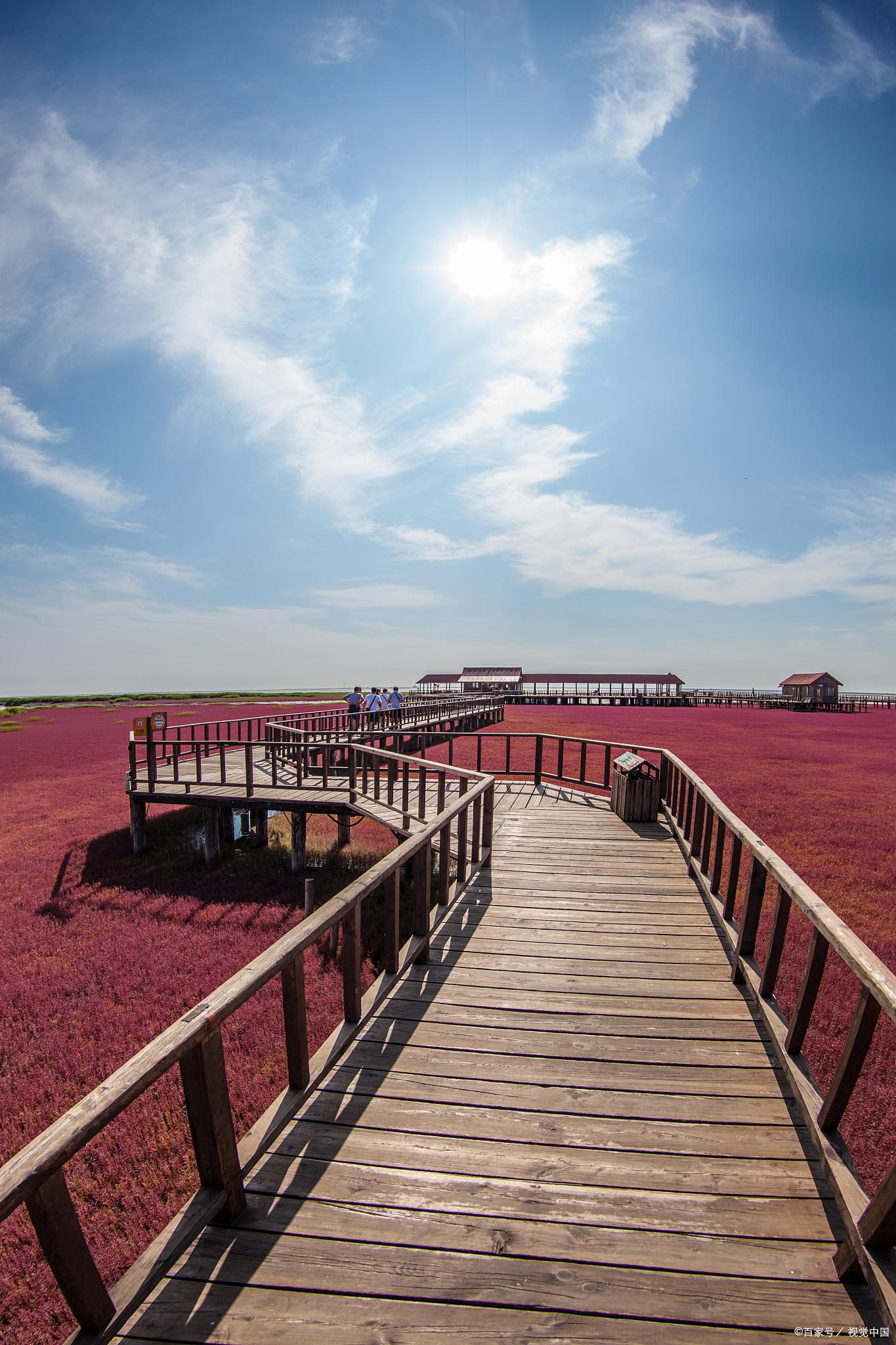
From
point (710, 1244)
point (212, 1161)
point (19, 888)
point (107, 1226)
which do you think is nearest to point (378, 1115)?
point (212, 1161)

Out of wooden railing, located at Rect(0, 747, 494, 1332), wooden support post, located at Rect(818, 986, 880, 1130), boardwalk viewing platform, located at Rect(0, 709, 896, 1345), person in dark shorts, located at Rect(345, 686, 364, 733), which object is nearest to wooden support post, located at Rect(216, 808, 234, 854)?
person in dark shorts, located at Rect(345, 686, 364, 733)

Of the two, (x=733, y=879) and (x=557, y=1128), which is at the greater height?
(x=733, y=879)

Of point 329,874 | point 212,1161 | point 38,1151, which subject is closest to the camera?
point 38,1151

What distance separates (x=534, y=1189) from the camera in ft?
8.23

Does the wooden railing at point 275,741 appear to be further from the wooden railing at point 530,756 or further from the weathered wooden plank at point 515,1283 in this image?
the weathered wooden plank at point 515,1283

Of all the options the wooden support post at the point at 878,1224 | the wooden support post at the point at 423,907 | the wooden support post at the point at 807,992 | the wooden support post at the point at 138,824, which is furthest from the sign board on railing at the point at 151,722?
the wooden support post at the point at 878,1224

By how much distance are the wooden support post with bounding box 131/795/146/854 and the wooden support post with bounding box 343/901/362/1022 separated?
10.4 meters

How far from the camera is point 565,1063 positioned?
3.36m

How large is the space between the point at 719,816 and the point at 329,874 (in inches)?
322

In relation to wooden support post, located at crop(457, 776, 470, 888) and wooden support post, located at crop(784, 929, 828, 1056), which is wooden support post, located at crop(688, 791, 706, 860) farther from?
wooden support post, located at crop(784, 929, 828, 1056)

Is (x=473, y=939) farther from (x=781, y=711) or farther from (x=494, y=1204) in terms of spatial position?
(x=781, y=711)

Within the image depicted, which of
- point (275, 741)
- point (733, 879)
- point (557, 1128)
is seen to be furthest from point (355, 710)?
point (557, 1128)

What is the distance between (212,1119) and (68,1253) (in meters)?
0.60

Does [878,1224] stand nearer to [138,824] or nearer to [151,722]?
[151,722]
